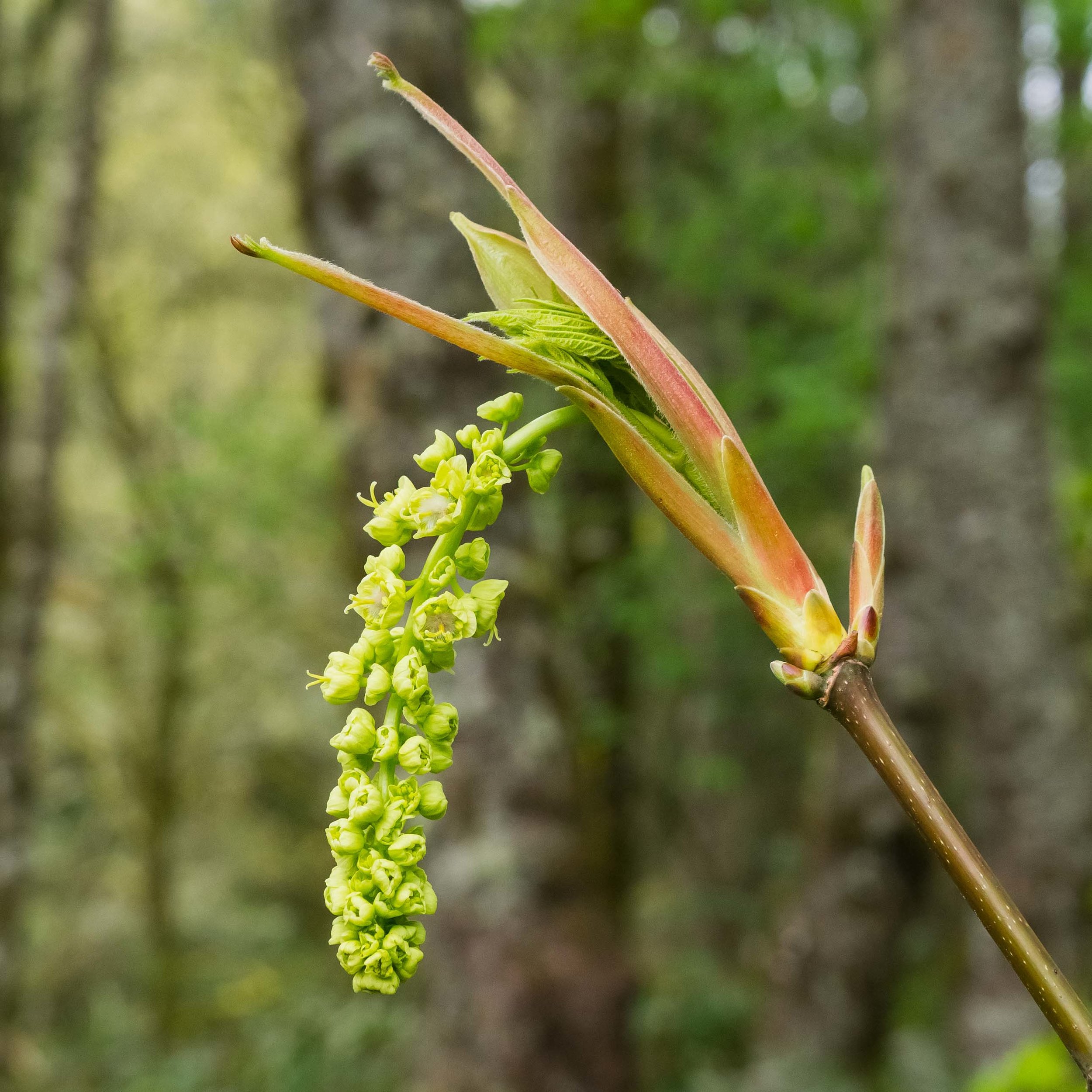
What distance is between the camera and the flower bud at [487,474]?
2.13 feet

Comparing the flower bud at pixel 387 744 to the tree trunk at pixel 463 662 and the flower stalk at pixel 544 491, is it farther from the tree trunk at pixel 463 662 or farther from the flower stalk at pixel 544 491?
the tree trunk at pixel 463 662

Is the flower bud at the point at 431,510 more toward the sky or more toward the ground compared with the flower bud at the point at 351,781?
more toward the sky

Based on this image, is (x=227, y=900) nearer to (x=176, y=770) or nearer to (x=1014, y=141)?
(x=176, y=770)

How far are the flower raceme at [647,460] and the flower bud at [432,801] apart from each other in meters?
0.08

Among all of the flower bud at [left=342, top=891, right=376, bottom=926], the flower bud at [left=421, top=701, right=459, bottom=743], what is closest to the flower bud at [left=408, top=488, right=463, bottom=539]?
the flower bud at [left=421, top=701, right=459, bottom=743]

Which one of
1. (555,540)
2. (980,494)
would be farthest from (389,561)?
(555,540)

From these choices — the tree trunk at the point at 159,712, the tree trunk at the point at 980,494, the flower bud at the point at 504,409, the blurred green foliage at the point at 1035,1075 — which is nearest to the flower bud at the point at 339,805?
the flower bud at the point at 504,409

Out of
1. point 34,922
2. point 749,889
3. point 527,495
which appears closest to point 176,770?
point 34,922

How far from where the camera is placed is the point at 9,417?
599 cm

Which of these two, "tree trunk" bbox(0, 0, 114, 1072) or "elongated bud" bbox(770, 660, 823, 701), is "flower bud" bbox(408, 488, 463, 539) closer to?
"elongated bud" bbox(770, 660, 823, 701)

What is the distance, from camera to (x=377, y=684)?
0.65 metres

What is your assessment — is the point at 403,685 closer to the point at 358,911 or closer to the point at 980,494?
the point at 358,911

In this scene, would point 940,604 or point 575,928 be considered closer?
point 575,928

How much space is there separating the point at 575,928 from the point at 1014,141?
2.98 metres
